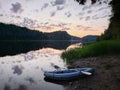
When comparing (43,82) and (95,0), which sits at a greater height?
(95,0)


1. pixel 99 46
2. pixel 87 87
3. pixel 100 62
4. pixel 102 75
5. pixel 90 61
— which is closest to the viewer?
pixel 87 87

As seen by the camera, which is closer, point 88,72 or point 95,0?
point 95,0

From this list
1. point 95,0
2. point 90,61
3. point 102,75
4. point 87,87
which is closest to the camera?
point 87,87

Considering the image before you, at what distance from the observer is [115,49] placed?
36625 mm

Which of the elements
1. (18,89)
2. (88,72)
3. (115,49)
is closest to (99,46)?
(115,49)

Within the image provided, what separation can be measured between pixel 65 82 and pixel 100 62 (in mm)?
7979

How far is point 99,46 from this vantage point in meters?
36.0

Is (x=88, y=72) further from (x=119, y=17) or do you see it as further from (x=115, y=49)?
(x=115, y=49)

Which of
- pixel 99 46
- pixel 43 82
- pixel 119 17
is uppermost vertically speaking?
pixel 119 17

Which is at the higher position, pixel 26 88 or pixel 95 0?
pixel 95 0

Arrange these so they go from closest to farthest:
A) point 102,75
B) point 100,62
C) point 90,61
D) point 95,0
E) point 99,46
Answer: point 95,0
point 102,75
point 100,62
point 90,61
point 99,46

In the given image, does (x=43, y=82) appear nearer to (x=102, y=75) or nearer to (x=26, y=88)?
(x=26, y=88)

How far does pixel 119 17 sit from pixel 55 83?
46.0 ft

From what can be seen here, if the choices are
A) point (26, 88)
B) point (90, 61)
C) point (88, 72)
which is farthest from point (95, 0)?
point (90, 61)
